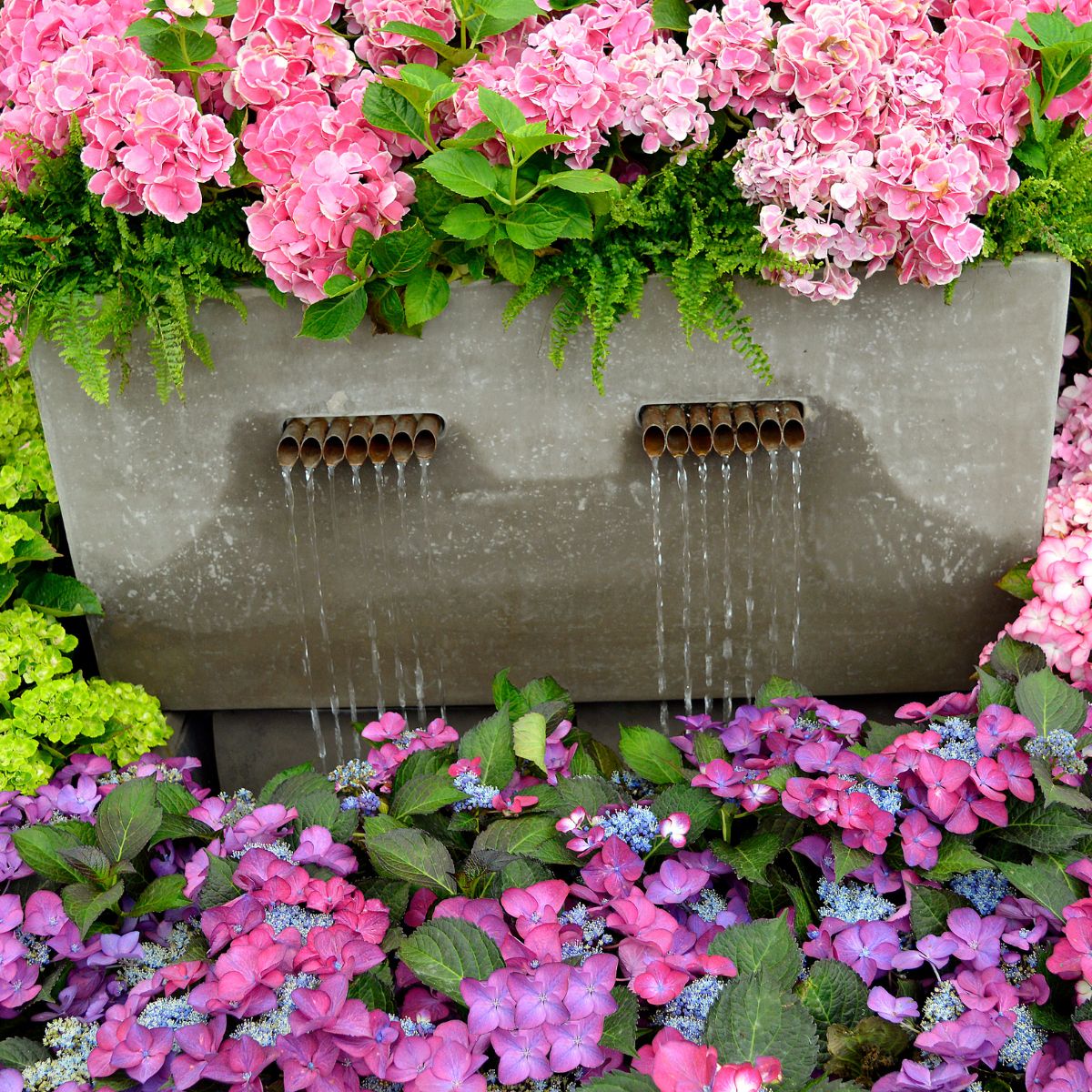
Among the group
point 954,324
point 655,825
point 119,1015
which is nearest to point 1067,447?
point 954,324

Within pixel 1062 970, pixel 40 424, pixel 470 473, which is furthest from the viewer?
pixel 40 424

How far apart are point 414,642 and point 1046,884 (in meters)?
1.47

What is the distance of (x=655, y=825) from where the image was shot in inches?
57.9

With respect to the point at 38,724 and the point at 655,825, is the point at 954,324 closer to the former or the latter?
the point at 655,825

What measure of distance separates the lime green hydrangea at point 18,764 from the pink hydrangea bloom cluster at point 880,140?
164 cm

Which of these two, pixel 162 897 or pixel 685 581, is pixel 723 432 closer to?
pixel 685 581

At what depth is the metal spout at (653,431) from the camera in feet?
7.07

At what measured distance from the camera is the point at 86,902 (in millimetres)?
1402

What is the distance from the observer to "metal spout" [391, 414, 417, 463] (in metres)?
2.19

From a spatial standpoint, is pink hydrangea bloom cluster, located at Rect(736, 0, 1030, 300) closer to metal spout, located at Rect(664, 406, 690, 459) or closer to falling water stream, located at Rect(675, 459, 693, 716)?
metal spout, located at Rect(664, 406, 690, 459)

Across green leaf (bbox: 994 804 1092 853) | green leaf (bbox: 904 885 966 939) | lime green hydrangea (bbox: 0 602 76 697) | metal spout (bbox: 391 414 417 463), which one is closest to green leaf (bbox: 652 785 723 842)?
green leaf (bbox: 904 885 966 939)

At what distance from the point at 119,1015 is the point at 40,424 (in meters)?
1.66

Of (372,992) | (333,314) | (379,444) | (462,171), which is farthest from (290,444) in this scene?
(372,992)

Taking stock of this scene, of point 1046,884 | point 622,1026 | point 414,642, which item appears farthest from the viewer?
point 414,642
